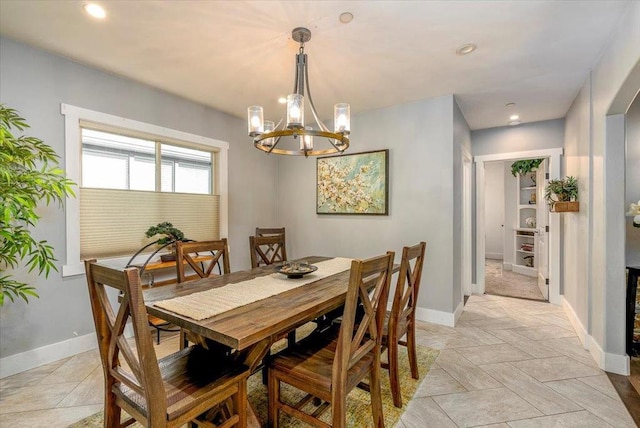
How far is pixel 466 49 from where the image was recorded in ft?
8.00

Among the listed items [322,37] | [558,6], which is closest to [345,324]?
[322,37]

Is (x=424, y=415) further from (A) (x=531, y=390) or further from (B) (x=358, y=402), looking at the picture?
(A) (x=531, y=390)

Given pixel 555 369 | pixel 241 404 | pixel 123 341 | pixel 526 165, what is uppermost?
pixel 526 165

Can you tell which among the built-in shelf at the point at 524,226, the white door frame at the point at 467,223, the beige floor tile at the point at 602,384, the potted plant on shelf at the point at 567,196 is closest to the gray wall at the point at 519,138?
the white door frame at the point at 467,223

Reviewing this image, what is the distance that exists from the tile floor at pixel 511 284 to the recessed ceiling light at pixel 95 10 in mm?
5574

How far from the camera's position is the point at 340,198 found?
13.5 feet

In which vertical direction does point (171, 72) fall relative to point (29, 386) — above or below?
above

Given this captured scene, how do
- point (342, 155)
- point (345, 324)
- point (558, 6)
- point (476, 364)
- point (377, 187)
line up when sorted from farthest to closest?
point (342, 155)
point (377, 187)
point (476, 364)
point (558, 6)
point (345, 324)

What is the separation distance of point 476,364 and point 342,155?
2.77 m

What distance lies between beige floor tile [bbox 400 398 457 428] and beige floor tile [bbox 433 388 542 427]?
0.05 metres

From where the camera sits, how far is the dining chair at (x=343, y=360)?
139 centimetres

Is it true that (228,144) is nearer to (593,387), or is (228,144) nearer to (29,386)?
(29,386)

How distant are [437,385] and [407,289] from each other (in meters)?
0.78

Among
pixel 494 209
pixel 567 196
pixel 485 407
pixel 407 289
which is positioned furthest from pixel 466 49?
pixel 494 209
